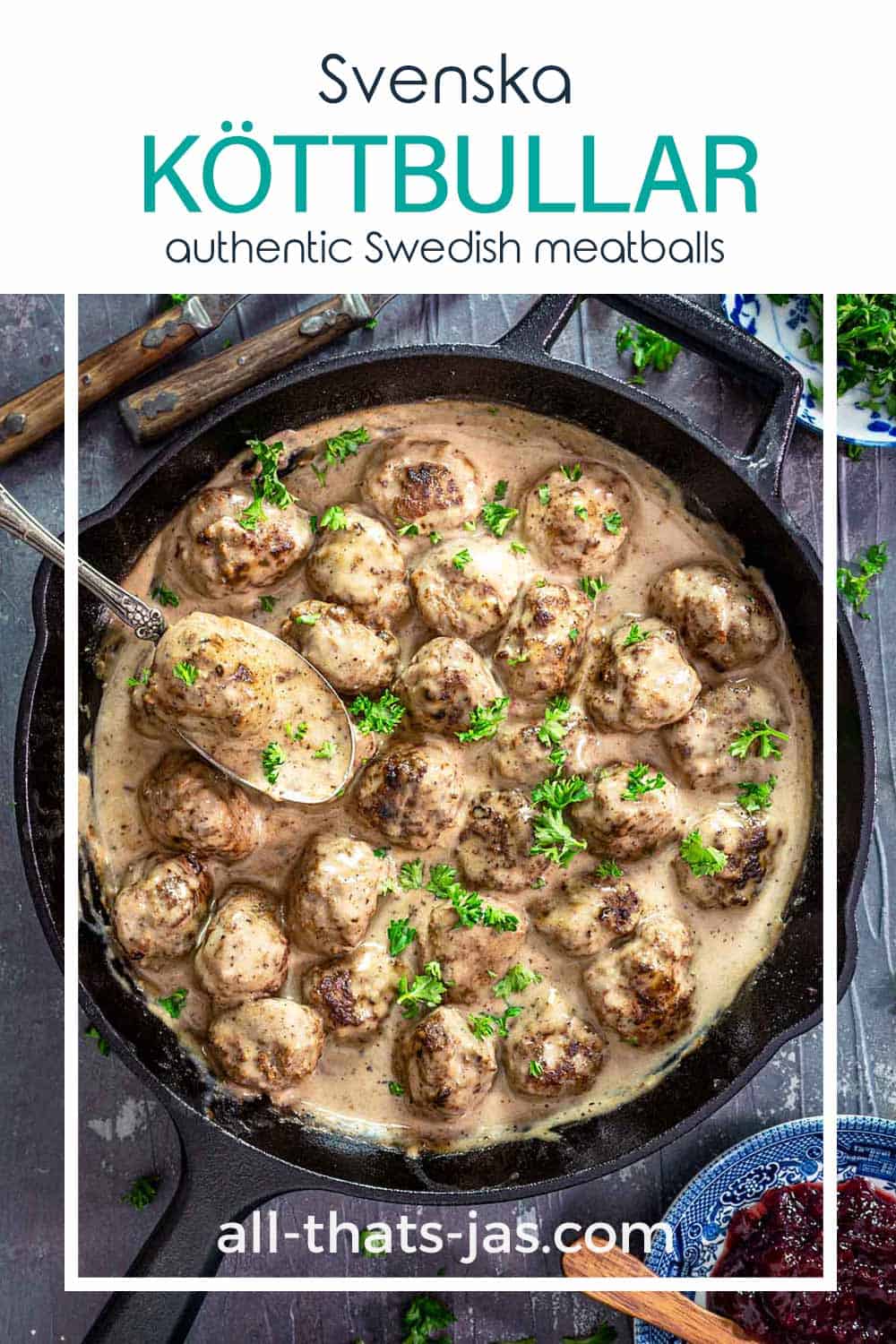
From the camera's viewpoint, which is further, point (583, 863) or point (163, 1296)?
point (583, 863)

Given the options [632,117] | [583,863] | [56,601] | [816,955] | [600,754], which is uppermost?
[632,117]

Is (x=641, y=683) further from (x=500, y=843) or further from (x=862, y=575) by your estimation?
(x=862, y=575)

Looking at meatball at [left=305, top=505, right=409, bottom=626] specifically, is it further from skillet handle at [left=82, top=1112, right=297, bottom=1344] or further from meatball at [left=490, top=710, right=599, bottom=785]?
skillet handle at [left=82, top=1112, right=297, bottom=1344]

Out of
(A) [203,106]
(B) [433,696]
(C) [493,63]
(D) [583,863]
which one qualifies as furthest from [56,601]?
(C) [493,63]

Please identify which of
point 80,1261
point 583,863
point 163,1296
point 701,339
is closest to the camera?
point 163,1296

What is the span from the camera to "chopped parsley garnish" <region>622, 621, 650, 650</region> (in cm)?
307

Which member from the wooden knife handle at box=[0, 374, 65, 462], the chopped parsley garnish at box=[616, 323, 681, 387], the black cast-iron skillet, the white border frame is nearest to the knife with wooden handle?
the wooden knife handle at box=[0, 374, 65, 462]

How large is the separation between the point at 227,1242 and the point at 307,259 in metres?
2.58

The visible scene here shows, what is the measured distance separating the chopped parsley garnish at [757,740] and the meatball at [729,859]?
154 mm

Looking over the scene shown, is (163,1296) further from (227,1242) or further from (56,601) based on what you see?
(56,601)

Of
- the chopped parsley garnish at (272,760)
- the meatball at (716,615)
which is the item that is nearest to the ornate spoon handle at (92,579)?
the chopped parsley garnish at (272,760)

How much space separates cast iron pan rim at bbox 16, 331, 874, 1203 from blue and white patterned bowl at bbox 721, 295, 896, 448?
59cm

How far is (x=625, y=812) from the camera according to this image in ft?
9.98

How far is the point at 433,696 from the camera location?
9.86 ft
